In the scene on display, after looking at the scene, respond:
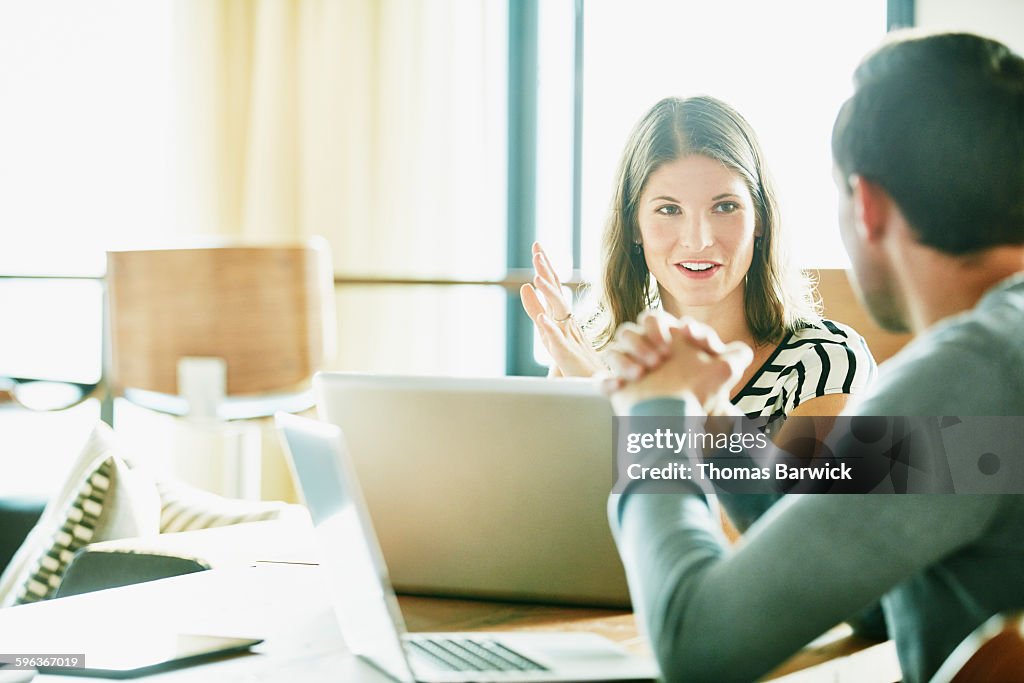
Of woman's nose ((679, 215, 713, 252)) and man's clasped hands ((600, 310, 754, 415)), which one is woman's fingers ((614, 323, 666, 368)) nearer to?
man's clasped hands ((600, 310, 754, 415))

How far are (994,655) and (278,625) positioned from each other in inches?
26.2

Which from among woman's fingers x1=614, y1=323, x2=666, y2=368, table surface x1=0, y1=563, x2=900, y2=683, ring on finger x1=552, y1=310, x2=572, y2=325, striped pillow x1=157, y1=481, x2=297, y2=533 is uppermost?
woman's fingers x1=614, y1=323, x2=666, y2=368

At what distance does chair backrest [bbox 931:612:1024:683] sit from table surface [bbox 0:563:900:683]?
275 mm

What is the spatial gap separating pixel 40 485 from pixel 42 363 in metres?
0.43

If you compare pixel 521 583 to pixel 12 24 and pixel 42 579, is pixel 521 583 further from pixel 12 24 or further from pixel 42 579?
pixel 12 24

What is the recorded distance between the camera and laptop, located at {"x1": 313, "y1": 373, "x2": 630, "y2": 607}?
39.2 inches

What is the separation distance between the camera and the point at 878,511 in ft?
2.43

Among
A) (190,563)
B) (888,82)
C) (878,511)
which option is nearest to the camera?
(878,511)

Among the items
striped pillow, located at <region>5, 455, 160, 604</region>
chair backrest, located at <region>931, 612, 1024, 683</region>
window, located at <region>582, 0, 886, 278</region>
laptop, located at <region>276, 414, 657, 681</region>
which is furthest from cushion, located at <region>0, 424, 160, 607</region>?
window, located at <region>582, 0, 886, 278</region>

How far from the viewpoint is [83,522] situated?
1.85 m

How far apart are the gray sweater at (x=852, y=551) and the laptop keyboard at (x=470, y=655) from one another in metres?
0.14

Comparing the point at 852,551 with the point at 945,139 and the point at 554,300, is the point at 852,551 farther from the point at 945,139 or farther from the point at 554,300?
the point at 554,300

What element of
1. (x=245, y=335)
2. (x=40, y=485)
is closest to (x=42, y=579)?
(x=245, y=335)

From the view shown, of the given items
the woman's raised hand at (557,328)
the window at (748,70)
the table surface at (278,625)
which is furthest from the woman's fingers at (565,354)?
the window at (748,70)
